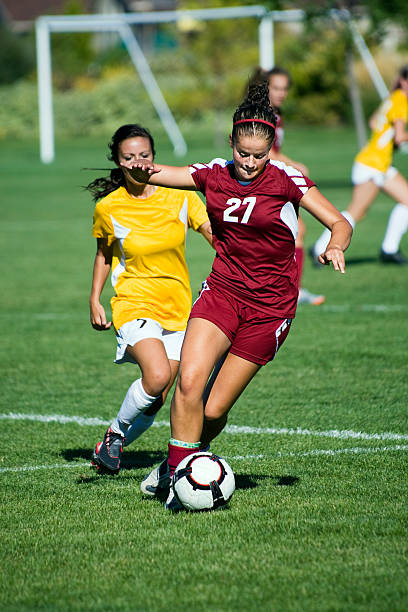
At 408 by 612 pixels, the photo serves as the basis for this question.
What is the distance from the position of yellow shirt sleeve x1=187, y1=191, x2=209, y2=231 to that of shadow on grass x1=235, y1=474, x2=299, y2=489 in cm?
144

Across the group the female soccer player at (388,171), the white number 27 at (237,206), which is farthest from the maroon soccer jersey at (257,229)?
the female soccer player at (388,171)

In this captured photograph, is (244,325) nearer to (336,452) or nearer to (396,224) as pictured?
(336,452)

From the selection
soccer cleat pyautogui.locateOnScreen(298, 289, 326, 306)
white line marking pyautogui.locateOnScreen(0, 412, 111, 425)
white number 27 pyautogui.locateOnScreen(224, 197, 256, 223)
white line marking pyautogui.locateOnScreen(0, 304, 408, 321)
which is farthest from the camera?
soccer cleat pyautogui.locateOnScreen(298, 289, 326, 306)

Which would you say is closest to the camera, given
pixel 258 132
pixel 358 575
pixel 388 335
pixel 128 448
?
pixel 358 575

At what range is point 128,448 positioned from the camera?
18.4 feet

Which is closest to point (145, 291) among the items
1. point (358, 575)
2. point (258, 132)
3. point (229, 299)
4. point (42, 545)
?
point (229, 299)

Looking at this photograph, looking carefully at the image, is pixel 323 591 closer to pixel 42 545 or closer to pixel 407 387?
pixel 42 545

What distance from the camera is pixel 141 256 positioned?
5207 mm

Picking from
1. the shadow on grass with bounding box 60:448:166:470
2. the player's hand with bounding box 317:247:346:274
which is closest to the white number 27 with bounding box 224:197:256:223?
the player's hand with bounding box 317:247:346:274

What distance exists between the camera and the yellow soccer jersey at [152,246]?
204 inches

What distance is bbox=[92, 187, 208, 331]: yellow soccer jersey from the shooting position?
17.0 feet

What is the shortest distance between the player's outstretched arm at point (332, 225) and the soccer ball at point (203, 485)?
3.63 feet

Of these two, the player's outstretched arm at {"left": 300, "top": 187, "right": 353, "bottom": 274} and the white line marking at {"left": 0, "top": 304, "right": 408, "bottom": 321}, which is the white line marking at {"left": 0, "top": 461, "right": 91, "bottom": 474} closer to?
the player's outstretched arm at {"left": 300, "top": 187, "right": 353, "bottom": 274}

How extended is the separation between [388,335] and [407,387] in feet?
5.87
